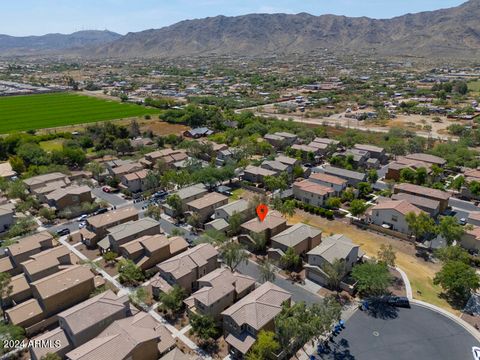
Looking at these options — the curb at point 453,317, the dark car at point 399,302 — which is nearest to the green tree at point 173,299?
the dark car at point 399,302

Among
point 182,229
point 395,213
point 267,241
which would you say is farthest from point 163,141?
point 395,213

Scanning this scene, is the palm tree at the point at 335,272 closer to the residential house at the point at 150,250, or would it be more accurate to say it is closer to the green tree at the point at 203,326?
the green tree at the point at 203,326

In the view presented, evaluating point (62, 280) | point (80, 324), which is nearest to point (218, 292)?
point (80, 324)

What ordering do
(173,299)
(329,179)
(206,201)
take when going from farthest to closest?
(329,179), (206,201), (173,299)

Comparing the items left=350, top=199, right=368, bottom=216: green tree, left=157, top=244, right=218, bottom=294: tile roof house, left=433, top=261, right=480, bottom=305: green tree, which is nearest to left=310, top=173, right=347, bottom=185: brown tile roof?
left=350, top=199, right=368, bottom=216: green tree

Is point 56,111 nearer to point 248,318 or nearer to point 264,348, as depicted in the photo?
Answer: point 248,318

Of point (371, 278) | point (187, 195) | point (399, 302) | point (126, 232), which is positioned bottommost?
point (399, 302)

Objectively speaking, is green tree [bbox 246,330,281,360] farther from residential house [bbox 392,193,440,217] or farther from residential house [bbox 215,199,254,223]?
residential house [bbox 392,193,440,217]
